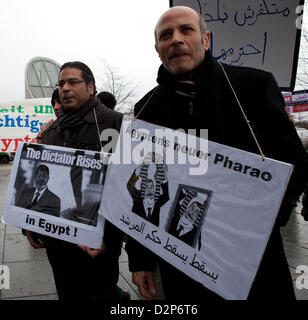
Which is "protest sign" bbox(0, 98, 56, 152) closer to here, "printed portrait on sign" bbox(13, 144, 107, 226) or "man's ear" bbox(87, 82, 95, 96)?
"man's ear" bbox(87, 82, 95, 96)

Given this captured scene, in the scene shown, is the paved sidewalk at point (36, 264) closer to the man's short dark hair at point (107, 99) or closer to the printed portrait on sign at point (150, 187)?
the printed portrait on sign at point (150, 187)

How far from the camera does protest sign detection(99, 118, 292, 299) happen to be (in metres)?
1.19

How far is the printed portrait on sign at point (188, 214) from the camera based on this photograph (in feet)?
4.36

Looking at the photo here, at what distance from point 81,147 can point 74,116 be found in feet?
0.86

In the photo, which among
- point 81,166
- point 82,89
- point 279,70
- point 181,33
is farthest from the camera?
point 279,70

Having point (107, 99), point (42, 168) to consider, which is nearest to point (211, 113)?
point (42, 168)

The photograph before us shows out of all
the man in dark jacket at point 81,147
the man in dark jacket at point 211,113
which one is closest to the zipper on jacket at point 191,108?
the man in dark jacket at point 211,113

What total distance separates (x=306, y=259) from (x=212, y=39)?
9.87ft

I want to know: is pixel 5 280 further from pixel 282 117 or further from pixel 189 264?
pixel 282 117

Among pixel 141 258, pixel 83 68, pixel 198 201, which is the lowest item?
pixel 141 258

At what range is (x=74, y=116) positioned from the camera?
7.66 feet

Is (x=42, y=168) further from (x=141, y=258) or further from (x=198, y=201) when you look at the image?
(x=198, y=201)

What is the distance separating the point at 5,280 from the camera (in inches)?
141
